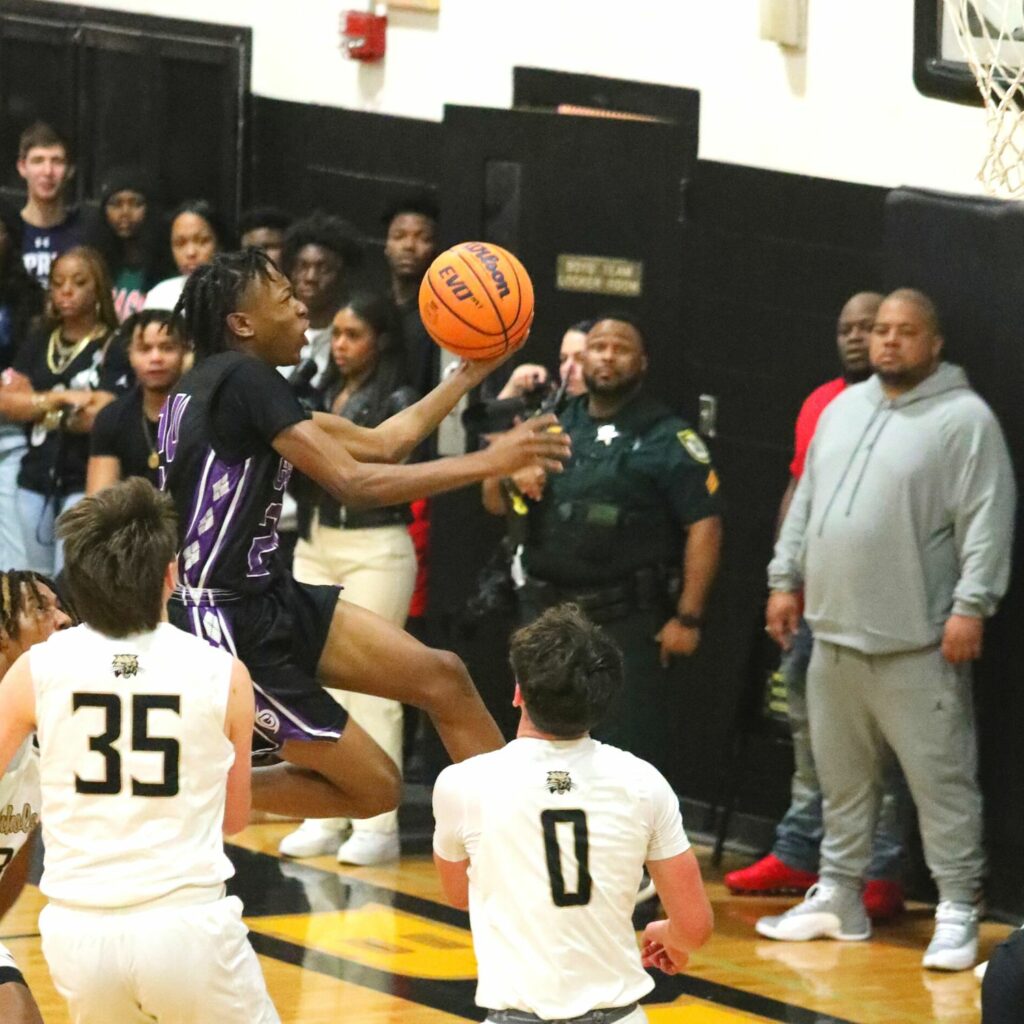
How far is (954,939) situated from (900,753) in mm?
634

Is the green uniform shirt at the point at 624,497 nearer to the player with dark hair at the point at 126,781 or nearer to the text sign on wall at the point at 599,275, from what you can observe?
the text sign on wall at the point at 599,275

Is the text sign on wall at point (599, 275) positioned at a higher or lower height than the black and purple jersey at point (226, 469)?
higher

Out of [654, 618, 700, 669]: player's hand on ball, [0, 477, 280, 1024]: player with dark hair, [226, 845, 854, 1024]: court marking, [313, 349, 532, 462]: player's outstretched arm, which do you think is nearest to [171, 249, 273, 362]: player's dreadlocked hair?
[313, 349, 532, 462]: player's outstretched arm

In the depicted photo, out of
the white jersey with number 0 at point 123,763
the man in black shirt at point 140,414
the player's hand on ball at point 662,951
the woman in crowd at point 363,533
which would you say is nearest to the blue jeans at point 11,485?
the man in black shirt at point 140,414

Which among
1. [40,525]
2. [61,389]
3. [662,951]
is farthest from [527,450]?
[40,525]

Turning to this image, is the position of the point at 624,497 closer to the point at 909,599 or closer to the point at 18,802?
the point at 909,599

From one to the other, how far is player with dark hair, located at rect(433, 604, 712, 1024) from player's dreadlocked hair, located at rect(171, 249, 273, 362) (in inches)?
81.6

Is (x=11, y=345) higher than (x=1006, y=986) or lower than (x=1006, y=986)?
higher

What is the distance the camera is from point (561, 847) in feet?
13.9

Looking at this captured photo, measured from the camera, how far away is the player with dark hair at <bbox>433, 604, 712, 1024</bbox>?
4199 mm

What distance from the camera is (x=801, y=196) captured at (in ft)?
29.6

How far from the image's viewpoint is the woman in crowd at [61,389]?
9.53 m

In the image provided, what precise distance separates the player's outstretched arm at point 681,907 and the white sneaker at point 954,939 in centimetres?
327

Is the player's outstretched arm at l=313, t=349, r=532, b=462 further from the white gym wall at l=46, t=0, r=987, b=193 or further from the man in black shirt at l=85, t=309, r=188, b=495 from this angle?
the white gym wall at l=46, t=0, r=987, b=193
